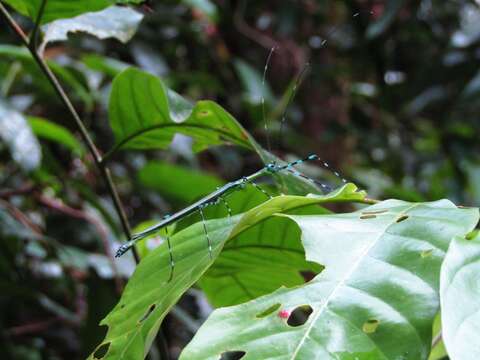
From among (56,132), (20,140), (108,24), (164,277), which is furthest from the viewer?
(56,132)

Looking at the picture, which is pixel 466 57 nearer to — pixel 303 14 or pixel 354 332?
pixel 303 14

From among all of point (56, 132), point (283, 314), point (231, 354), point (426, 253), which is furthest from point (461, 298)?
point (56, 132)

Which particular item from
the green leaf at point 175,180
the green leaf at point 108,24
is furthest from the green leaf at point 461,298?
the green leaf at point 175,180

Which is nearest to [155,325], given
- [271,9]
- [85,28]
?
[85,28]

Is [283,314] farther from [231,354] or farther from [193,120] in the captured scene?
[193,120]

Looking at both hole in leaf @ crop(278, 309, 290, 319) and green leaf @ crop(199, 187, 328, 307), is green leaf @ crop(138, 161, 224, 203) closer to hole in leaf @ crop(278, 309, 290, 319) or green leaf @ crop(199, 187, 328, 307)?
green leaf @ crop(199, 187, 328, 307)

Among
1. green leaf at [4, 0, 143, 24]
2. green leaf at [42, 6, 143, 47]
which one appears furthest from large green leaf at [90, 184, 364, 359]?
green leaf at [42, 6, 143, 47]

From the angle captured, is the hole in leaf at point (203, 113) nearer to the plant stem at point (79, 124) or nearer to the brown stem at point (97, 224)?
the plant stem at point (79, 124)
